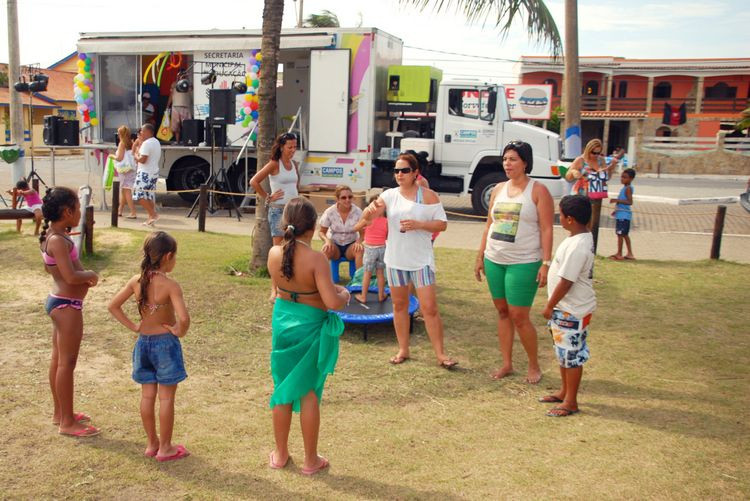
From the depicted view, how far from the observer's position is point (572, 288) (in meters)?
4.48

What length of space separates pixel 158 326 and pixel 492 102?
37.0 feet

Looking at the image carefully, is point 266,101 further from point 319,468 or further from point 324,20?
point 324,20

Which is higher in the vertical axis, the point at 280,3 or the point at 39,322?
the point at 280,3

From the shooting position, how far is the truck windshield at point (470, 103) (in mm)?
14062

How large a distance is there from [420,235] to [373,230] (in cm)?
166

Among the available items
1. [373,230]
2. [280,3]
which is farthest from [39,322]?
[280,3]

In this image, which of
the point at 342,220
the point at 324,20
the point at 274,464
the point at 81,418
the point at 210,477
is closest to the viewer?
the point at 210,477

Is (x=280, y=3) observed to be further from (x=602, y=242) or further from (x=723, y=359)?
(x=602, y=242)

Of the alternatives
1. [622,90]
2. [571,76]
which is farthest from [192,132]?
[622,90]

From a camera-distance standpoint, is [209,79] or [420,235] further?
[209,79]

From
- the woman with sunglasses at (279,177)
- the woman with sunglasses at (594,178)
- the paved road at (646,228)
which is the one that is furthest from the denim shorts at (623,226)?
the woman with sunglasses at (279,177)

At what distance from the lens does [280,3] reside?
313 inches

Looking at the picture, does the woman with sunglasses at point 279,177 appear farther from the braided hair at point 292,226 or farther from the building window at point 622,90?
the building window at point 622,90

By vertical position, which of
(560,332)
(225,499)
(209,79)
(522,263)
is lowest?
(225,499)
